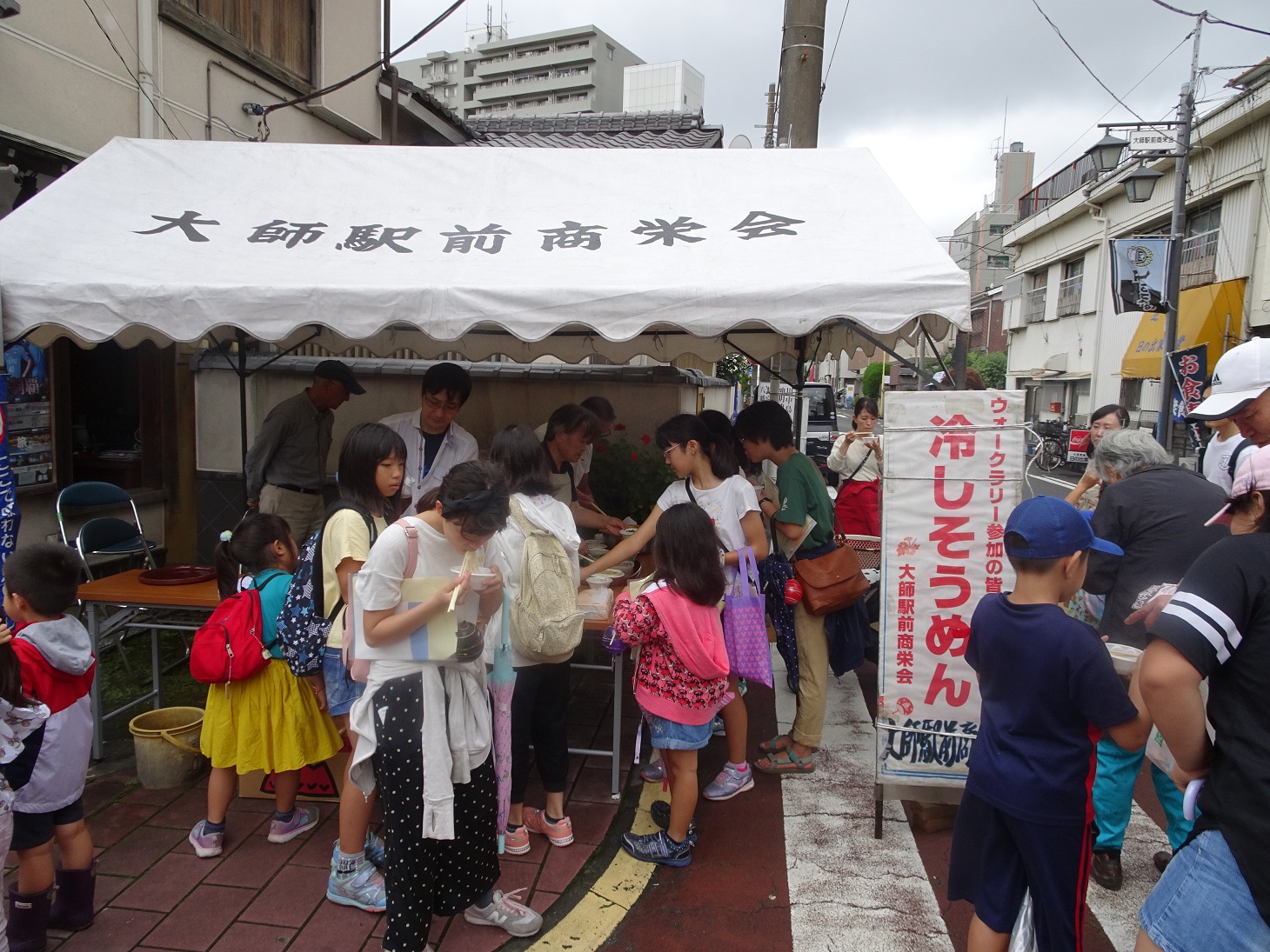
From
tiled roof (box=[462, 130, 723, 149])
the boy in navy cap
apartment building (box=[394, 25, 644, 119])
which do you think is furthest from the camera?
apartment building (box=[394, 25, 644, 119])

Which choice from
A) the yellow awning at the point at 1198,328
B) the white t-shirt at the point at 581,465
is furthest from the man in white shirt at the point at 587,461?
the yellow awning at the point at 1198,328

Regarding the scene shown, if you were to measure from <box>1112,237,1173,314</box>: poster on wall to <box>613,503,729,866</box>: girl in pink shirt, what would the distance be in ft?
34.2

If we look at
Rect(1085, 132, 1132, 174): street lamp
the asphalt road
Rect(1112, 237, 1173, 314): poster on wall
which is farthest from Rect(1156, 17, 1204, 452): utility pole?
the asphalt road

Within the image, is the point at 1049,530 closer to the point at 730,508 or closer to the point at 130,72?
the point at 730,508

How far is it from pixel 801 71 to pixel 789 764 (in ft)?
16.2

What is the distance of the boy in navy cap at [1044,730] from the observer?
198 cm

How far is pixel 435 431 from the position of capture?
460 cm

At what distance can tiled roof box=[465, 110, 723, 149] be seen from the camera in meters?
10.4

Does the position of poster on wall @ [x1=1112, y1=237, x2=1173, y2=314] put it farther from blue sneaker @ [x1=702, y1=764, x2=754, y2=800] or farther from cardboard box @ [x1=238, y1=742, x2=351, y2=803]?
cardboard box @ [x1=238, y1=742, x2=351, y2=803]

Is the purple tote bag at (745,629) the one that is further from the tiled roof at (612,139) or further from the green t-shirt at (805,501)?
the tiled roof at (612,139)

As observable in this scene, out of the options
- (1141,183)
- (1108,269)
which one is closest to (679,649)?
(1141,183)

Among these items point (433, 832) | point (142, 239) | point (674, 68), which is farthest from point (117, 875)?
point (674, 68)

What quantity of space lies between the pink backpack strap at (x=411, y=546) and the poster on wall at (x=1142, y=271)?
11394 mm

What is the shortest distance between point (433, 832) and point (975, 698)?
7.13 ft
